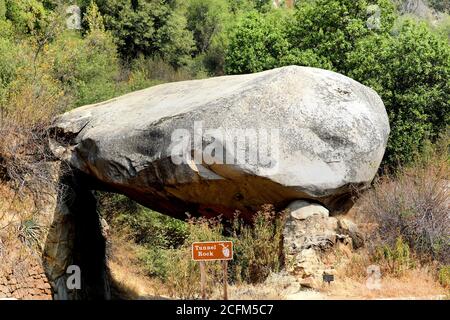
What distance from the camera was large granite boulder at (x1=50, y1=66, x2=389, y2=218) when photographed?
11.0 metres

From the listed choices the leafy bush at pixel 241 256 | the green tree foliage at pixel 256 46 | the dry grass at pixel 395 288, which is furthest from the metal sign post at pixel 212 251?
the green tree foliage at pixel 256 46

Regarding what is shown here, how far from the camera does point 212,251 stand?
8.66 m

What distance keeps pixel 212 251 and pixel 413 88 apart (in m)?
11.7

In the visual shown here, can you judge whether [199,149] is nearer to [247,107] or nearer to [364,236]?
[247,107]

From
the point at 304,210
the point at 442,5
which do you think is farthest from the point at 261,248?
the point at 442,5

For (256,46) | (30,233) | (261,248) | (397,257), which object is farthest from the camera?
(256,46)

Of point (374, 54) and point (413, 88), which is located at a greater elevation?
point (374, 54)

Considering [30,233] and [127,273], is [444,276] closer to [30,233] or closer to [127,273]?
[30,233]

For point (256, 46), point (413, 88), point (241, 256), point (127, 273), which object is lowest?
point (127, 273)

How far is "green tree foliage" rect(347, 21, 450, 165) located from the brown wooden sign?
33.7 ft

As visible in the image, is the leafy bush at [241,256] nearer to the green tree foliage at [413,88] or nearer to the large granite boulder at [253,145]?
the large granite boulder at [253,145]

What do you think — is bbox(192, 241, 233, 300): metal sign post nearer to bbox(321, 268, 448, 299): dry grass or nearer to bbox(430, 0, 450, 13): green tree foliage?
bbox(321, 268, 448, 299): dry grass

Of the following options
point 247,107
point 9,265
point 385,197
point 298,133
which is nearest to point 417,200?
point 385,197

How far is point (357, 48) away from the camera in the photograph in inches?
837
